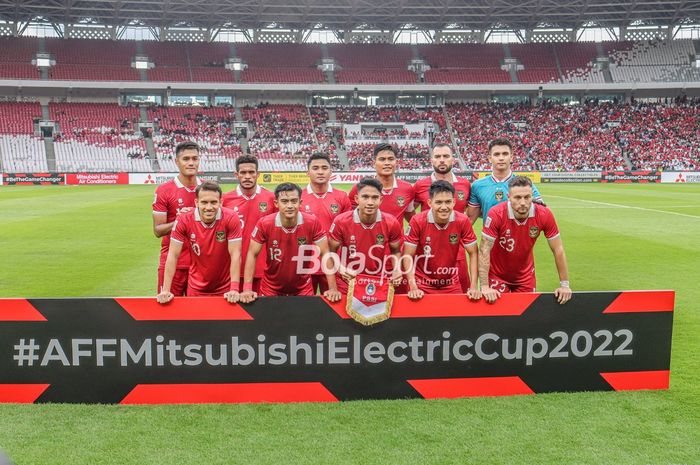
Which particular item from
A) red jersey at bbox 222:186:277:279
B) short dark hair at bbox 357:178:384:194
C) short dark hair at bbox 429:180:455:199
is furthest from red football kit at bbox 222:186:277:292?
short dark hair at bbox 429:180:455:199

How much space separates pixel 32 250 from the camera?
12.5 metres

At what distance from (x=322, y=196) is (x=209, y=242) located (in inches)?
61.9

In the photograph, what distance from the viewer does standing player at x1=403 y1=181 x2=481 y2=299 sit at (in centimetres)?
542

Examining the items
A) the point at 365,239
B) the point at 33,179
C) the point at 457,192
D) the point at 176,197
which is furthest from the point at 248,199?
the point at 33,179

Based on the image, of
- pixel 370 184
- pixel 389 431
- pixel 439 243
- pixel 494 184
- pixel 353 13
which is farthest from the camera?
pixel 353 13

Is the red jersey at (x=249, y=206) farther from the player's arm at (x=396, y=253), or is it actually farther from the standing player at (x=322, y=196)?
the player's arm at (x=396, y=253)

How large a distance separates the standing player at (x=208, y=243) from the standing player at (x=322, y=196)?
1169mm

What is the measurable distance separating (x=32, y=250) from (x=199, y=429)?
1024 cm

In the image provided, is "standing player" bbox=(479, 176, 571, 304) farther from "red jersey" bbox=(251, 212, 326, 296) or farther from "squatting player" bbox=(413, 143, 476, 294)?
"red jersey" bbox=(251, 212, 326, 296)

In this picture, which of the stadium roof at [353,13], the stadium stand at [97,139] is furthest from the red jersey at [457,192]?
the stadium roof at [353,13]

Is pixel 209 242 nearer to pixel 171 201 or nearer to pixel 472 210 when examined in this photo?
pixel 171 201

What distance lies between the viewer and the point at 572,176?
141 ft

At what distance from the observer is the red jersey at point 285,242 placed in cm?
534

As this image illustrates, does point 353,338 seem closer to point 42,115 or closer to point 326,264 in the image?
point 326,264
